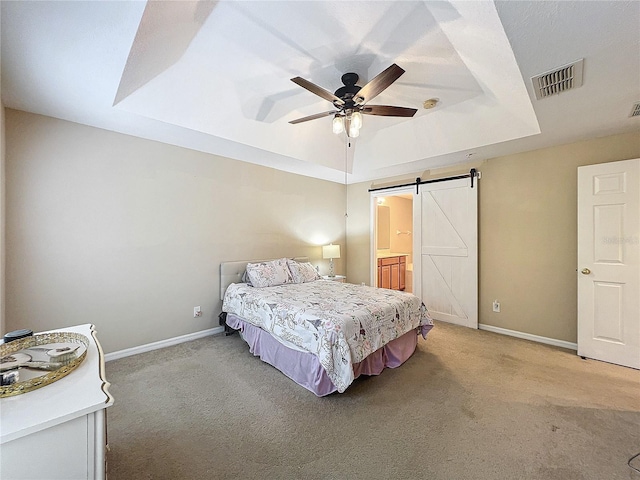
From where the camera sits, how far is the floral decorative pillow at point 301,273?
4038 millimetres

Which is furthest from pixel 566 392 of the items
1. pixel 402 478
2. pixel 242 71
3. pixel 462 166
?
pixel 242 71

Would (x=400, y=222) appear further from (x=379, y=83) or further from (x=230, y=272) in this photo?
(x=379, y=83)

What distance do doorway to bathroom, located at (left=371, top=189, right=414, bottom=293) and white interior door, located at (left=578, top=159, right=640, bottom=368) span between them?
2.50 m

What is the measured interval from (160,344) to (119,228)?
143 centimetres

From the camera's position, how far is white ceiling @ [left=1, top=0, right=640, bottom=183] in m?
1.57

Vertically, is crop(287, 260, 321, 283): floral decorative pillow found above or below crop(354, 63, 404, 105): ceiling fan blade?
below

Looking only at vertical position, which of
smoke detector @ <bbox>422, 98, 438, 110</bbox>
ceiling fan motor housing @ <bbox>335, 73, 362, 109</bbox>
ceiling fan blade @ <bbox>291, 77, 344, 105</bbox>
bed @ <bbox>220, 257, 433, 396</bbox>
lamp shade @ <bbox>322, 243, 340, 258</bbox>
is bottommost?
bed @ <bbox>220, 257, 433, 396</bbox>

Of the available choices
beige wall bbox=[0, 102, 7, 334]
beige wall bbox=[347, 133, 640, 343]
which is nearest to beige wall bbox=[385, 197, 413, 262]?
beige wall bbox=[347, 133, 640, 343]

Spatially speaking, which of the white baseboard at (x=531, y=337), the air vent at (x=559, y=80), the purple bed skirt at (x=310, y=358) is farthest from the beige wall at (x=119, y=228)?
the white baseboard at (x=531, y=337)

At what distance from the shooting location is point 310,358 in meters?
2.38

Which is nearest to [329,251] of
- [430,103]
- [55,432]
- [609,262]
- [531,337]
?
[430,103]

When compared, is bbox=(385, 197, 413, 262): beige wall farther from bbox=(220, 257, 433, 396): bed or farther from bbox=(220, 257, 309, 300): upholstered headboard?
bbox=(220, 257, 309, 300): upholstered headboard

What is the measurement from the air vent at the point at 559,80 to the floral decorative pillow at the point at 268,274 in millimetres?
3297

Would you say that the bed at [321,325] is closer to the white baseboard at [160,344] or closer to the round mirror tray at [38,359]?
the white baseboard at [160,344]
